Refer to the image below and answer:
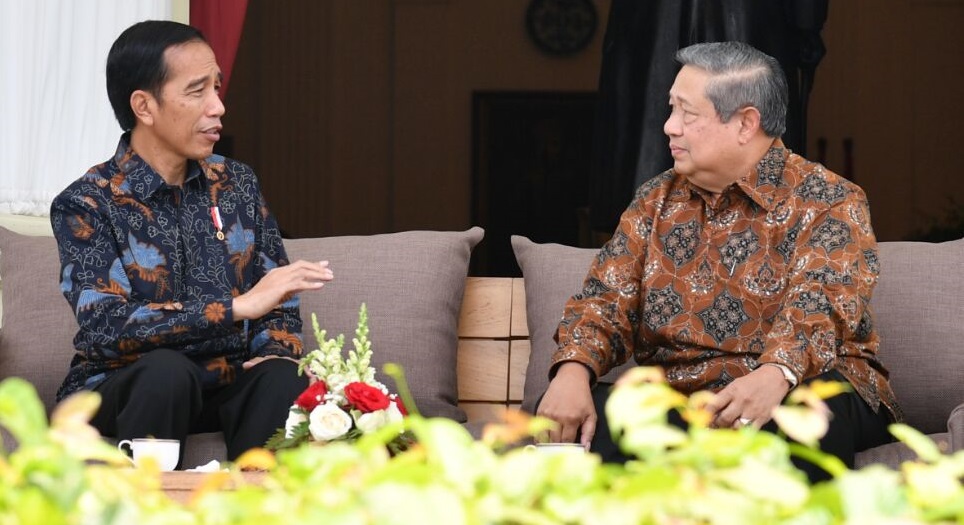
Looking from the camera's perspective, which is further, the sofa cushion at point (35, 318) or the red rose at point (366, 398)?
the sofa cushion at point (35, 318)

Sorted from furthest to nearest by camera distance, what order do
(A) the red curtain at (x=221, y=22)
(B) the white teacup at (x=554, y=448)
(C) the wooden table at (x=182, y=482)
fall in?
(A) the red curtain at (x=221, y=22) < (C) the wooden table at (x=182, y=482) < (B) the white teacup at (x=554, y=448)

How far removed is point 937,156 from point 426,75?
305cm

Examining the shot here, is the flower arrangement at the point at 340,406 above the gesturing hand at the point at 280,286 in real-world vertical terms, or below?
below

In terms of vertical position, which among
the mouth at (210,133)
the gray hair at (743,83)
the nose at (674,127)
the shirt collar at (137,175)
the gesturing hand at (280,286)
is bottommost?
the gesturing hand at (280,286)

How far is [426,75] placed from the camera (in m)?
8.14

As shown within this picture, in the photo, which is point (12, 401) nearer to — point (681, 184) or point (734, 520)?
point (734, 520)

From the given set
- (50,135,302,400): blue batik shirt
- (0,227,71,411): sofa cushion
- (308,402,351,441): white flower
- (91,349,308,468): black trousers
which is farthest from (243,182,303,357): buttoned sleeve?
(308,402,351,441): white flower

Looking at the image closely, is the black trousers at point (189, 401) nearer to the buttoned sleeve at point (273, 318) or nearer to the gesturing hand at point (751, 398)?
the buttoned sleeve at point (273, 318)

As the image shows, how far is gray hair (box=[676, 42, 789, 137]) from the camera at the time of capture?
258cm

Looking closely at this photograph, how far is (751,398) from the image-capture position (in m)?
2.28

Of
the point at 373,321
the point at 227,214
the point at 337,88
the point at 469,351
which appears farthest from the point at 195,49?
the point at 337,88

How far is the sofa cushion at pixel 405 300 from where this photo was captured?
2.93 metres

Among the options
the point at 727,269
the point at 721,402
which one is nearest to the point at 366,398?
the point at 721,402

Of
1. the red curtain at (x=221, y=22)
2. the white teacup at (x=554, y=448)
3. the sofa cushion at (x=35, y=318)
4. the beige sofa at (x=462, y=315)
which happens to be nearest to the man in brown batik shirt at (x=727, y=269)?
the beige sofa at (x=462, y=315)
